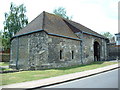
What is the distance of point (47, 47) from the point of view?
1562 cm

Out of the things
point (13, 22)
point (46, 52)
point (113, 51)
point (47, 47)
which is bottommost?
point (113, 51)

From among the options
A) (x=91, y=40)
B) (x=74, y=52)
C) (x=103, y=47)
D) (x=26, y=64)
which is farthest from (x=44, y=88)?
(x=103, y=47)

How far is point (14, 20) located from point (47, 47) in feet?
73.0

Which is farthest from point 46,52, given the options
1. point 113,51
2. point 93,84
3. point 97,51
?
point 113,51

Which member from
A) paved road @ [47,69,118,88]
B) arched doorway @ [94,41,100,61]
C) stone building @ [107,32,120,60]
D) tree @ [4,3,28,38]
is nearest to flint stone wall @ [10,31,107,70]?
arched doorway @ [94,41,100,61]

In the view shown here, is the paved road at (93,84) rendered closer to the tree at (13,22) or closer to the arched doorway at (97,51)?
the arched doorway at (97,51)

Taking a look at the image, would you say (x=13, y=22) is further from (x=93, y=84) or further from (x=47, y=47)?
(x=93, y=84)

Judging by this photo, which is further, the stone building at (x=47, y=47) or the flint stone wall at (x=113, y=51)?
the flint stone wall at (x=113, y=51)

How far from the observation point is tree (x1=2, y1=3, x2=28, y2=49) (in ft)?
111

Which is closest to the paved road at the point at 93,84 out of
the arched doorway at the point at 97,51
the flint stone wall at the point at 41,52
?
the flint stone wall at the point at 41,52

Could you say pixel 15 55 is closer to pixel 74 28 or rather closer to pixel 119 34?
pixel 74 28

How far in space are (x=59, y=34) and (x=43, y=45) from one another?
2.85 meters

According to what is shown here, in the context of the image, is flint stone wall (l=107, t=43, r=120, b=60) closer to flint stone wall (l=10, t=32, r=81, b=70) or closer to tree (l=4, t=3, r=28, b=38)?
flint stone wall (l=10, t=32, r=81, b=70)

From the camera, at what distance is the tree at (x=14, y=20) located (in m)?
33.8
